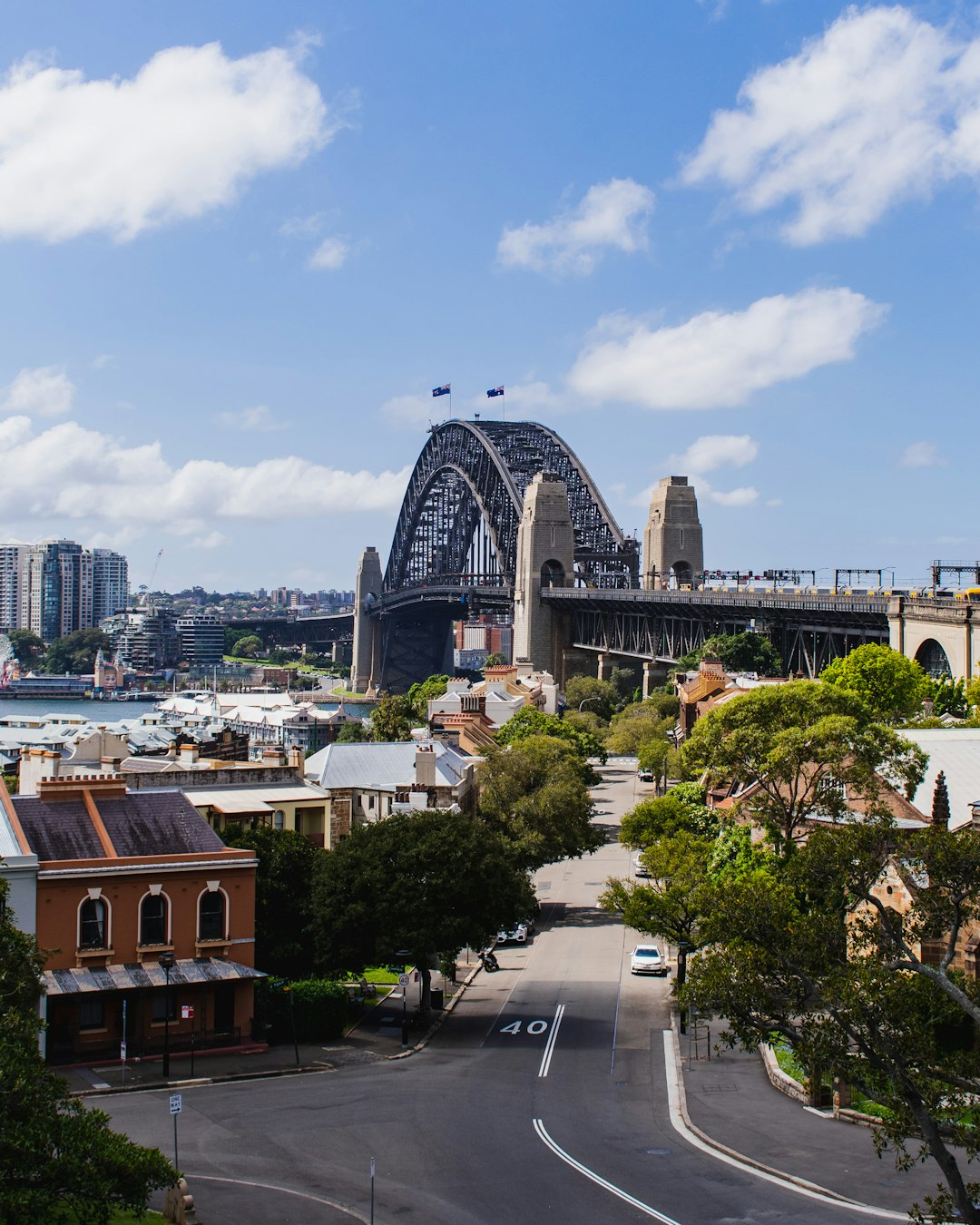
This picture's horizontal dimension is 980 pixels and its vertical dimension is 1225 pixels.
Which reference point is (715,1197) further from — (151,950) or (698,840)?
(698,840)

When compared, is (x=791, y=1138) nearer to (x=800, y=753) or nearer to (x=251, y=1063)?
(x=800, y=753)

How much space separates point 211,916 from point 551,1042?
31.2ft

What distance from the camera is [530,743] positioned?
81500 mm

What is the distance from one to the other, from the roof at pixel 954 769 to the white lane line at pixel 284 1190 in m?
20.5

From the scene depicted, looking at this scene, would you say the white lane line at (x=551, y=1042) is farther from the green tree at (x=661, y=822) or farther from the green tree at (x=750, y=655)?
the green tree at (x=750, y=655)

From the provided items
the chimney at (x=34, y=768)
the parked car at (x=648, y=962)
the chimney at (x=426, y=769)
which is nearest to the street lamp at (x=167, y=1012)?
the chimney at (x=34, y=768)

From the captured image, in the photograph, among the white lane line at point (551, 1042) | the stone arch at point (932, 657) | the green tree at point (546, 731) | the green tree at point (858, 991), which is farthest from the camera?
the green tree at point (546, 731)

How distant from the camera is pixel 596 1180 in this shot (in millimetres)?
28156

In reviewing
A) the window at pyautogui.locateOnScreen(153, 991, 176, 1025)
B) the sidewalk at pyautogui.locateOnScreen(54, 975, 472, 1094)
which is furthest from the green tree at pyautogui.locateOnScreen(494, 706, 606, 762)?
the window at pyautogui.locateOnScreen(153, 991, 176, 1025)

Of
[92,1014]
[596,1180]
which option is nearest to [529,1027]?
[92,1014]

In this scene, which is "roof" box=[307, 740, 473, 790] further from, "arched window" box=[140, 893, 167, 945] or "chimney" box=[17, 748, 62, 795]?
"arched window" box=[140, 893, 167, 945]

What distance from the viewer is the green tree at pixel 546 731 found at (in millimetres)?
99981

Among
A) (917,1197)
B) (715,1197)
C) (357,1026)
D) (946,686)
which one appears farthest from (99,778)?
(946,686)

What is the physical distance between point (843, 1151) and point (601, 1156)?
4768 mm
